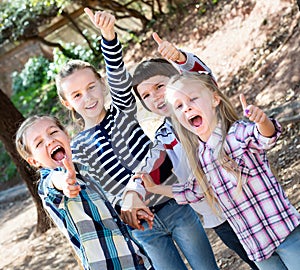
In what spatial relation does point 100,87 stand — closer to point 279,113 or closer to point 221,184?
point 221,184

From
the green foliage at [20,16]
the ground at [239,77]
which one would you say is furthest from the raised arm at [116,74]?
the green foliage at [20,16]

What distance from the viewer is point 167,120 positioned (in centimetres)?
326

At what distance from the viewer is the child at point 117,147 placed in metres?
3.16

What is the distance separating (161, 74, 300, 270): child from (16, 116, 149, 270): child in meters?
0.47

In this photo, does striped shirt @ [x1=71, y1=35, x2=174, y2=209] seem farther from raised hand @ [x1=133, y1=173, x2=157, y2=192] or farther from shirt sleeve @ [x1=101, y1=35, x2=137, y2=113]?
raised hand @ [x1=133, y1=173, x2=157, y2=192]

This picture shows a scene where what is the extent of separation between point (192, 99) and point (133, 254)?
763mm

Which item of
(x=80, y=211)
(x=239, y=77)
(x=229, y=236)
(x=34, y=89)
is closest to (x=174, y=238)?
(x=229, y=236)

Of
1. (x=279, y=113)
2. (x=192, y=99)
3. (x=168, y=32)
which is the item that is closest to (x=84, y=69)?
(x=192, y=99)

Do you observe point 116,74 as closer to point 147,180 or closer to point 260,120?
point 147,180

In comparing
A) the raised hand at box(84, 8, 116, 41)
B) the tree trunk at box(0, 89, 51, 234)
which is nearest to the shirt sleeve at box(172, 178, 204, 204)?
the raised hand at box(84, 8, 116, 41)

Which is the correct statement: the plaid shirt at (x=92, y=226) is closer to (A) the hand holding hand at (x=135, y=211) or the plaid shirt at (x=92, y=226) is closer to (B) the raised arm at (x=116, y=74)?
(A) the hand holding hand at (x=135, y=211)

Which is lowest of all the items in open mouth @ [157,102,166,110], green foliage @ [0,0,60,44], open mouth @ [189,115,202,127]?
open mouth @ [189,115,202,127]

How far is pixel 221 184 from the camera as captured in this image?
284 cm

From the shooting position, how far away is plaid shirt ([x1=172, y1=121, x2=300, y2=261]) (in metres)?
2.74
